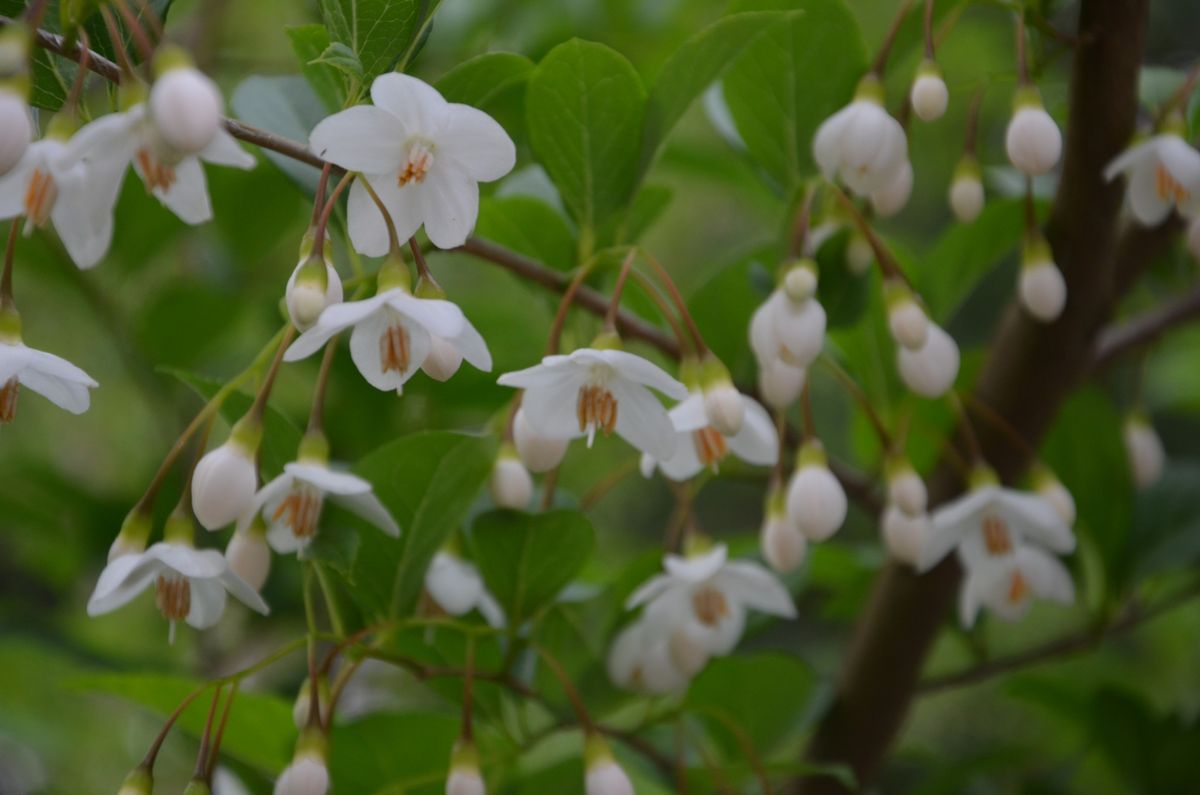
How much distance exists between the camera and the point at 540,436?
2.56 feet


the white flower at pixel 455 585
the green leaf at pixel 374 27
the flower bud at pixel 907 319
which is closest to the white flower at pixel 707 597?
the white flower at pixel 455 585

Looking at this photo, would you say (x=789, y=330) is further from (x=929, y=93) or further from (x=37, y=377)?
(x=37, y=377)

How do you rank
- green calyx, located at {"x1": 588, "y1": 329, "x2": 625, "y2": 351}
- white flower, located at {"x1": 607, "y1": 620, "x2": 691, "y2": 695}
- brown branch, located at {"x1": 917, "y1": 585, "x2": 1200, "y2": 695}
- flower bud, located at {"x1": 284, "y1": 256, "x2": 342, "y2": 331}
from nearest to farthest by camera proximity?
flower bud, located at {"x1": 284, "y1": 256, "x2": 342, "y2": 331} < green calyx, located at {"x1": 588, "y1": 329, "x2": 625, "y2": 351} < white flower, located at {"x1": 607, "y1": 620, "x2": 691, "y2": 695} < brown branch, located at {"x1": 917, "y1": 585, "x2": 1200, "y2": 695}

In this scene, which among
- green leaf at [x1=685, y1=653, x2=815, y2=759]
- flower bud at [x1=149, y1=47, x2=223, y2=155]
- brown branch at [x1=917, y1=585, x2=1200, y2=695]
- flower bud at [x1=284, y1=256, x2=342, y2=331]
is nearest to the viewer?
flower bud at [x1=149, y1=47, x2=223, y2=155]

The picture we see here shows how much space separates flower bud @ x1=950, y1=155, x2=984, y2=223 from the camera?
959mm

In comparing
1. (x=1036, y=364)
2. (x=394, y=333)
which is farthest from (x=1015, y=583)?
(x=394, y=333)

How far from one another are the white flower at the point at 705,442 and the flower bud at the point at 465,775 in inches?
8.6

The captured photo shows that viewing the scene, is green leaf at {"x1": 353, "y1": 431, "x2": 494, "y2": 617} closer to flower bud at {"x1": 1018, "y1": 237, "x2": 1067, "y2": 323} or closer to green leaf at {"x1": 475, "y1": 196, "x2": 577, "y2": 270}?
green leaf at {"x1": 475, "y1": 196, "x2": 577, "y2": 270}

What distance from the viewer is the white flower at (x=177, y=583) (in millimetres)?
672

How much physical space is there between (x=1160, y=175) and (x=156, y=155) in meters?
0.69

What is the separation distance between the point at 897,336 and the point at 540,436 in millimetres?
262

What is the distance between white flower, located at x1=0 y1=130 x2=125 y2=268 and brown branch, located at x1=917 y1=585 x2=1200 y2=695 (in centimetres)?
85

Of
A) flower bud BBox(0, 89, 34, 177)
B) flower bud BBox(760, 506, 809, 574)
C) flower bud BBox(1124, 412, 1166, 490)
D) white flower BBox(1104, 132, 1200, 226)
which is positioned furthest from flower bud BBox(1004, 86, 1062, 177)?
flower bud BBox(0, 89, 34, 177)

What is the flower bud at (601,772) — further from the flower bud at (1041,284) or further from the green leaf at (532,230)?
Result: the flower bud at (1041,284)
